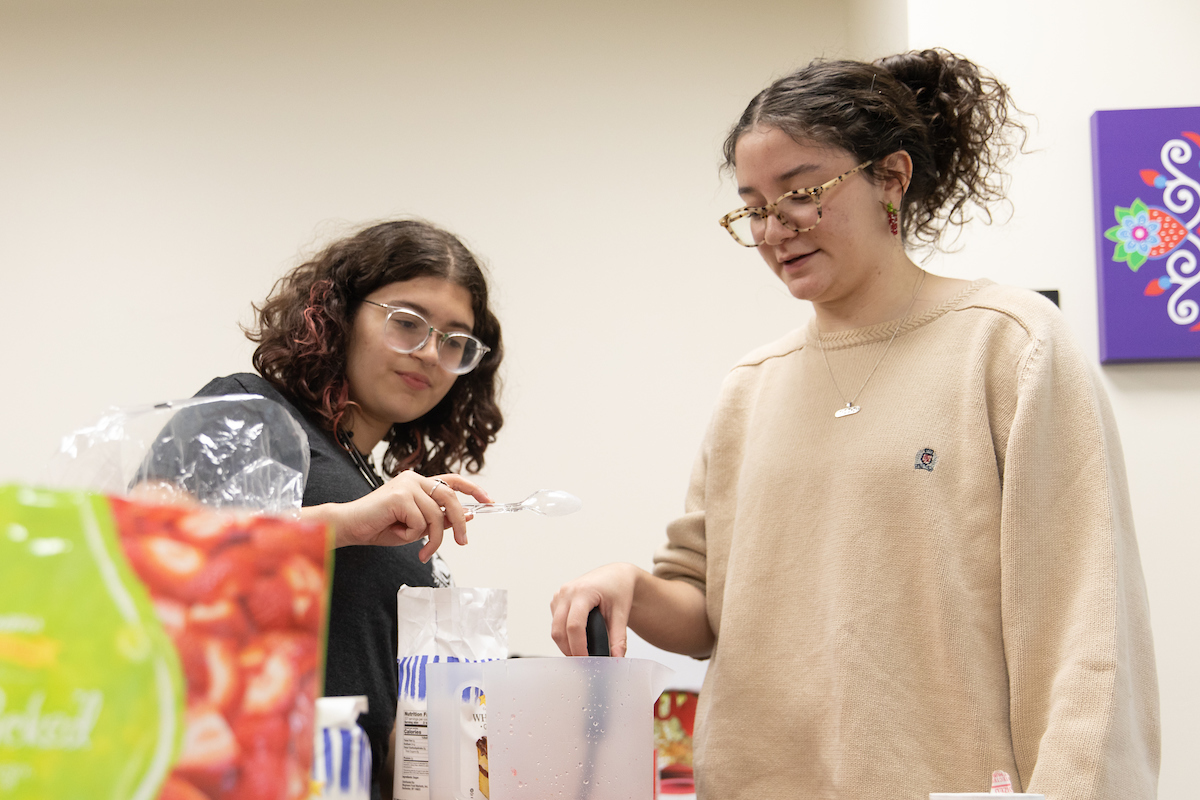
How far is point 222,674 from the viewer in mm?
324

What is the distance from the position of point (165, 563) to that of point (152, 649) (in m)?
0.03

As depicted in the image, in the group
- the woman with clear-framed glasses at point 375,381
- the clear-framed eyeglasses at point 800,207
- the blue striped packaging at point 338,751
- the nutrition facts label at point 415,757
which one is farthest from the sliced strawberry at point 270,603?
the clear-framed eyeglasses at point 800,207

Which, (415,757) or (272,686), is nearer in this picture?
(272,686)

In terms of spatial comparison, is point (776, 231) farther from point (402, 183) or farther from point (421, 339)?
point (402, 183)

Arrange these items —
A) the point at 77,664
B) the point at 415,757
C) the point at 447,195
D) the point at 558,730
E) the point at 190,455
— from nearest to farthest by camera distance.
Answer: the point at 77,664, the point at 190,455, the point at 558,730, the point at 415,757, the point at 447,195

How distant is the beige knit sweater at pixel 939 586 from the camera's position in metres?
0.85

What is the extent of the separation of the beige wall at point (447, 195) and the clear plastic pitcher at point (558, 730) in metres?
1.91

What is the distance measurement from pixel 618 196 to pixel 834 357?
176cm

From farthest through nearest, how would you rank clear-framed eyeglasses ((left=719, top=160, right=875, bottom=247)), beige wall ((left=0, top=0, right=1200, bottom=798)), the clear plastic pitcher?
beige wall ((left=0, top=0, right=1200, bottom=798)) → clear-framed eyeglasses ((left=719, top=160, right=875, bottom=247)) → the clear plastic pitcher

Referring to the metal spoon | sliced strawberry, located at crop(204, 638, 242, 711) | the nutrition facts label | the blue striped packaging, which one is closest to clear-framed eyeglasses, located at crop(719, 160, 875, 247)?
the metal spoon

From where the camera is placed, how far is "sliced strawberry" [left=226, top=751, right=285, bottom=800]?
323mm

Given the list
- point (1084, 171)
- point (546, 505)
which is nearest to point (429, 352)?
point (546, 505)

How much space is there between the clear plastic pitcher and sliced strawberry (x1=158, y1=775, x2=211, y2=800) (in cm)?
39

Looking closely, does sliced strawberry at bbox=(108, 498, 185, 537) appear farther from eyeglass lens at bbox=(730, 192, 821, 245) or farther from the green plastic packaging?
eyeglass lens at bbox=(730, 192, 821, 245)
